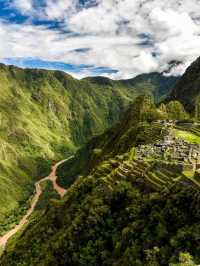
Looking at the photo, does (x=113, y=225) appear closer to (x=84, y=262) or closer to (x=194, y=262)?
(x=84, y=262)

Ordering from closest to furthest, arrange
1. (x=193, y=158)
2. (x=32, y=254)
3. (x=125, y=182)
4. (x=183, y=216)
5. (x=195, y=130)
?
(x=183, y=216) → (x=125, y=182) → (x=193, y=158) → (x=32, y=254) → (x=195, y=130)

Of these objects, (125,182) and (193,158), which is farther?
(193,158)

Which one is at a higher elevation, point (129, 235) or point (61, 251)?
point (129, 235)

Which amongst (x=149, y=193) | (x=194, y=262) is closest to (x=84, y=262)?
(x=149, y=193)

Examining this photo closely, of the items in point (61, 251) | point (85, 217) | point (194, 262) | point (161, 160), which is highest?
point (161, 160)

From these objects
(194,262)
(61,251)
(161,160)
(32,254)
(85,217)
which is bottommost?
(32,254)

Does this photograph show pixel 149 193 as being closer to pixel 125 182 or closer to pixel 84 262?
pixel 125 182

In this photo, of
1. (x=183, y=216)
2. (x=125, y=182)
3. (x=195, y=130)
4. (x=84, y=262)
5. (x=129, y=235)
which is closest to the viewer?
(x=183, y=216)

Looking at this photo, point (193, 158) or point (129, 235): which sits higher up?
point (193, 158)

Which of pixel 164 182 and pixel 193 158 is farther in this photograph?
Answer: pixel 193 158

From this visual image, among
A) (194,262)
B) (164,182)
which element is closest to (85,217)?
(164,182)
